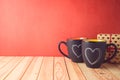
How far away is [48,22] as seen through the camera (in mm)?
1136

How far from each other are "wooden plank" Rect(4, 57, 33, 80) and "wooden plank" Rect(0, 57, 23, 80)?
2 centimetres


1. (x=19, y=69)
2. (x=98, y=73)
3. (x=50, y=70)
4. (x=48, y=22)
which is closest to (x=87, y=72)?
(x=98, y=73)

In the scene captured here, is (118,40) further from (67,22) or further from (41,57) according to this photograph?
(41,57)

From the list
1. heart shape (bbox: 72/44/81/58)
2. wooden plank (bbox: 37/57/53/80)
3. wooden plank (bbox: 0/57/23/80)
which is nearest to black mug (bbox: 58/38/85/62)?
heart shape (bbox: 72/44/81/58)

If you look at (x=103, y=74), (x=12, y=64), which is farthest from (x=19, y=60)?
(x=103, y=74)

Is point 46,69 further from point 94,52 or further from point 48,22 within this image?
point 48,22

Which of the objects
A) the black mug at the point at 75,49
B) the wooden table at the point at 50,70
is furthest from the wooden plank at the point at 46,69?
the black mug at the point at 75,49

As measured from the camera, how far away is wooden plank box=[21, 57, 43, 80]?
0.76 metres

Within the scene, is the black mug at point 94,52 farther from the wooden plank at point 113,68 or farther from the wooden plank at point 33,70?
the wooden plank at point 33,70

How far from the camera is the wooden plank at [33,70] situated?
2.50 ft

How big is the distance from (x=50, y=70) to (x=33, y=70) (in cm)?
7

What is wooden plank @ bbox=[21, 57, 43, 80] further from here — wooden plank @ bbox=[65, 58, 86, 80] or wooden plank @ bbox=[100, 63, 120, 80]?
wooden plank @ bbox=[100, 63, 120, 80]

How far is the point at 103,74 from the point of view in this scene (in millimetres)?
818

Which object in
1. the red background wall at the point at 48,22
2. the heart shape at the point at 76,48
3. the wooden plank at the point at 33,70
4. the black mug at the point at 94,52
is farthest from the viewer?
the red background wall at the point at 48,22
